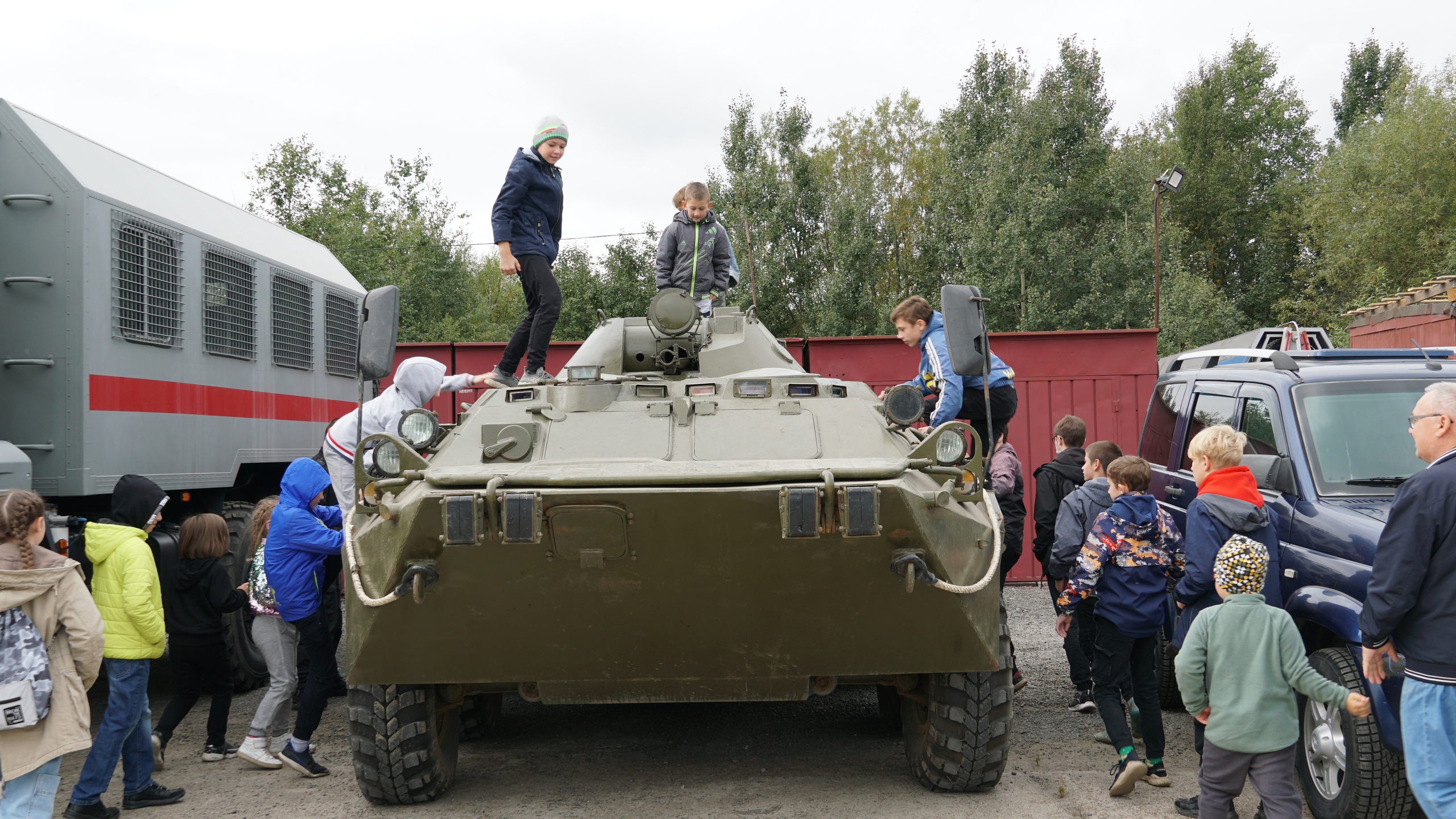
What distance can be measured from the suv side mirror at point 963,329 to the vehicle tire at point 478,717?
11.1 ft

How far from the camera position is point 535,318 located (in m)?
6.89

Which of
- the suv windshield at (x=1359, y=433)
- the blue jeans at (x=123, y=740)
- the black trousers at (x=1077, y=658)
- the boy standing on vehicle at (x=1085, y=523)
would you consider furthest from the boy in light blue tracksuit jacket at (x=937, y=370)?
the blue jeans at (x=123, y=740)

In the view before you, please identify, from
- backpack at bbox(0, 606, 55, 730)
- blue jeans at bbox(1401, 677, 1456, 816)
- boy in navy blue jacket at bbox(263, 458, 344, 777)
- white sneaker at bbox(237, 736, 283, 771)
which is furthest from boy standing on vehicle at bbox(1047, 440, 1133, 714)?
backpack at bbox(0, 606, 55, 730)

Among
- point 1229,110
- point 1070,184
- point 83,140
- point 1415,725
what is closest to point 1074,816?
point 1415,725

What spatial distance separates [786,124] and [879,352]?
72.4 feet

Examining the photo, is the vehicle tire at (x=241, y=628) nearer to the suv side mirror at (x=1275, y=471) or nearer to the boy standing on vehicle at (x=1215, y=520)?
the boy standing on vehicle at (x=1215, y=520)

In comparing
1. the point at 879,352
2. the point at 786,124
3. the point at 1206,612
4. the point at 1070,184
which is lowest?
the point at 1206,612

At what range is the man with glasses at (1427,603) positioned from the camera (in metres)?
3.51

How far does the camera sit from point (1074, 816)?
4848mm

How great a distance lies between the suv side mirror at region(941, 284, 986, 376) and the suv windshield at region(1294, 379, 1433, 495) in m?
1.80

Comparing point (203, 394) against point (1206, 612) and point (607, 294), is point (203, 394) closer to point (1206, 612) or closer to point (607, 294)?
point (1206, 612)

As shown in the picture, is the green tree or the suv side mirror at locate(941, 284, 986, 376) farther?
the green tree

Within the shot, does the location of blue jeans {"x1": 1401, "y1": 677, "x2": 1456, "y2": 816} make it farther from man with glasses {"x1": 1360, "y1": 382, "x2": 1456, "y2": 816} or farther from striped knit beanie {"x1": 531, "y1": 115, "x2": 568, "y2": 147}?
striped knit beanie {"x1": 531, "y1": 115, "x2": 568, "y2": 147}

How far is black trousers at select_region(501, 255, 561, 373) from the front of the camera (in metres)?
6.84
